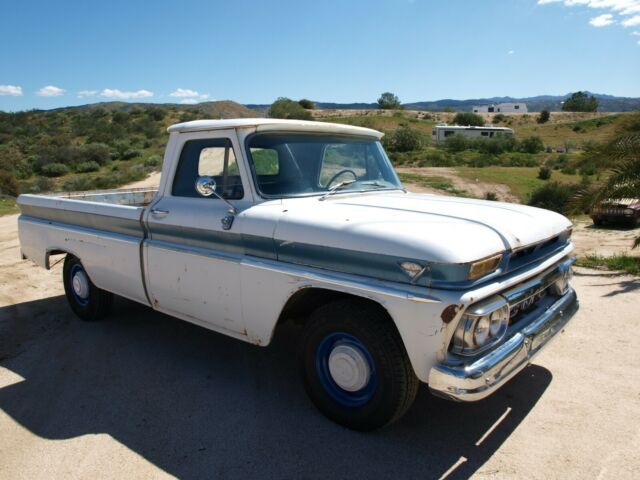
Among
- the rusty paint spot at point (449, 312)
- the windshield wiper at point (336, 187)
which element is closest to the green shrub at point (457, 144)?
the windshield wiper at point (336, 187)

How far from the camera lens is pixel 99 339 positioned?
4.76 meters

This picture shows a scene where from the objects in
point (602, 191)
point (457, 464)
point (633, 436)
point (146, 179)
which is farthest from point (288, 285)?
point (146, 179)

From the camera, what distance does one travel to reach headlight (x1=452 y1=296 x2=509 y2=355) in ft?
8.46

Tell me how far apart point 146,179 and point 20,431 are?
18.0 m

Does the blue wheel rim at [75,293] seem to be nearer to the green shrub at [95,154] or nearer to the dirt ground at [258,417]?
the dirt ground at [258,417]

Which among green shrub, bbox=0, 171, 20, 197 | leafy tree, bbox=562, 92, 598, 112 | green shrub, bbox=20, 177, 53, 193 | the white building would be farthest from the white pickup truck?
the white building

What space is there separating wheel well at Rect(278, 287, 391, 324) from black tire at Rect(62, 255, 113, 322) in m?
2.56

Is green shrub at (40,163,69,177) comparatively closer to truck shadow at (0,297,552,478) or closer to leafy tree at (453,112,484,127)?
truck shadow at (0,297,552,478)

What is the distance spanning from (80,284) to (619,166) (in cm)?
736

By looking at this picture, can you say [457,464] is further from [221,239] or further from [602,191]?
[602,191]

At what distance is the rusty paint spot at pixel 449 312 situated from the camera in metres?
2.48

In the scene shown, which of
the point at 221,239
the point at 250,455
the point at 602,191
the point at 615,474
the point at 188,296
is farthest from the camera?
the point at 602,191

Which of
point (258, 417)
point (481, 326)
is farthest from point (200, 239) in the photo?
point (481, 326)

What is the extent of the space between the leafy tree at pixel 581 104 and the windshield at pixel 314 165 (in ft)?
380
